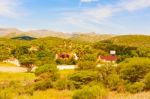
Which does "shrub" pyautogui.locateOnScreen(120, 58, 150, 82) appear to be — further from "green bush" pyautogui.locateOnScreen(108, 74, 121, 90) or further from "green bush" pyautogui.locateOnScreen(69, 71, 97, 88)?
"green bush" pyautogui.locateOnScreen(69, 71, 97, 88)

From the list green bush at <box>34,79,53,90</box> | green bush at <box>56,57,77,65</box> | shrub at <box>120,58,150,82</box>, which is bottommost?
green bush at <box>56,57,77,65</box>

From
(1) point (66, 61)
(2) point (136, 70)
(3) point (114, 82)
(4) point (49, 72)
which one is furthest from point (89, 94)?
(1) point (66, 61)

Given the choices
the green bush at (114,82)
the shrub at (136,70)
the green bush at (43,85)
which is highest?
the shrub at (136,70)

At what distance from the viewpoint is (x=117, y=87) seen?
28.4 meters

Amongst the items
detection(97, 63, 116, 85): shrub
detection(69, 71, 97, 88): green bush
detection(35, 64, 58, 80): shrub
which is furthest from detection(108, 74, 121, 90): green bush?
detection(35, 64, 58, 80): shrub

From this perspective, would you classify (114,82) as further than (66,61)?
No

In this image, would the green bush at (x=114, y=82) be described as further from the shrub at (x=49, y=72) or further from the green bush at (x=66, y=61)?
the green bush at (x=66, y=61)

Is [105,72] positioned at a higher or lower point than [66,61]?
higher

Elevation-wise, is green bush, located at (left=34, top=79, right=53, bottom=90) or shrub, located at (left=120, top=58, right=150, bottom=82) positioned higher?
shrub, located at (left=120, top=58, right=150, bottom=82)

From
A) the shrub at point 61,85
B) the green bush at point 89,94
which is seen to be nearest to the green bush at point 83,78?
the shrub at point 61,85

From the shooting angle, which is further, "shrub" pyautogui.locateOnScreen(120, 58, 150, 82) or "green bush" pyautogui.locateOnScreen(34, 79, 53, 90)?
"green bush" pyautogui.locateOnScreen(34, 79, 53, 90)

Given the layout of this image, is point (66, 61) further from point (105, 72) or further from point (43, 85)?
point (43, 85)

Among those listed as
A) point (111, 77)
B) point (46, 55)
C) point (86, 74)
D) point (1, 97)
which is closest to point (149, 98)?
point (1, 97)

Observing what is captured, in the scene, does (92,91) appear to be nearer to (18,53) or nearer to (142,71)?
(142,71)
